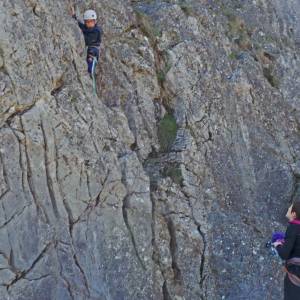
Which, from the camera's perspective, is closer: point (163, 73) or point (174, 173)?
point (174, 173)

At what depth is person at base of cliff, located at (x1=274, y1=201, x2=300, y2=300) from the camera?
819 centimetres

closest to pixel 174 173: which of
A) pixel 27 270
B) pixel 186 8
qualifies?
pixel 27 270

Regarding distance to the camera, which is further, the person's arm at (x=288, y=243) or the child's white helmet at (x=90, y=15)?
the child's white helmet at (x=90, y=15)

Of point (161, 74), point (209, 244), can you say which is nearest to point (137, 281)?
point (209, 244)

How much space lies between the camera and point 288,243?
8242 mm

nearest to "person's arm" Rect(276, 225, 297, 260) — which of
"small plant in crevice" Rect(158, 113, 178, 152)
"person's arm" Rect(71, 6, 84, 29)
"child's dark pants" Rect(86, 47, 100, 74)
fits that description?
"small plant in crevice" Rect(158, 113, 178, 152)

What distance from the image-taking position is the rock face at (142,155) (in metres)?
10.1

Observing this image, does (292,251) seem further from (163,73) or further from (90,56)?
(163,73)

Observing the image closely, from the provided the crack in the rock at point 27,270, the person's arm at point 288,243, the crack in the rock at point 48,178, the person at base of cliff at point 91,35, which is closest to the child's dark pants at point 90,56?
the person at base of cliff at point 91,35

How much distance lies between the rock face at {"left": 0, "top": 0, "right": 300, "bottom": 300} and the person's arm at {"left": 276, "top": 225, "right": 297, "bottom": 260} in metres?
3.40

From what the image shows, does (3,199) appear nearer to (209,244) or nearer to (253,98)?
(209,244)

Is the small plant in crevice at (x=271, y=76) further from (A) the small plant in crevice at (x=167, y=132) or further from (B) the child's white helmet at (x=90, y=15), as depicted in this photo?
(B) the child's white helmet at (x=90, y=15)

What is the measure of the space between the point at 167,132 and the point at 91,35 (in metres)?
2.68

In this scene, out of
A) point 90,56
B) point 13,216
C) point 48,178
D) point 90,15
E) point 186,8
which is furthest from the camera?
point 186,8
